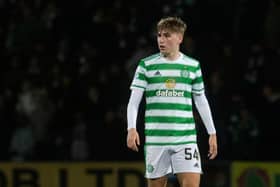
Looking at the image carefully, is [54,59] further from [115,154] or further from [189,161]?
[189,161]

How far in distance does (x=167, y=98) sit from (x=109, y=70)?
5279 millimetres

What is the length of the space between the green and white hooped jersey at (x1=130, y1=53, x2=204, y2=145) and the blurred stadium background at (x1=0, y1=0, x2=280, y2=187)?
316 centimetres

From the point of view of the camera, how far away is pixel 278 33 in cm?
1231

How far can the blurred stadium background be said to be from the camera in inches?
474

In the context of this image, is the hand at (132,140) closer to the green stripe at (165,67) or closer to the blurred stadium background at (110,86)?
the green stripe at (165,67)

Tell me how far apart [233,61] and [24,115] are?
3086mm

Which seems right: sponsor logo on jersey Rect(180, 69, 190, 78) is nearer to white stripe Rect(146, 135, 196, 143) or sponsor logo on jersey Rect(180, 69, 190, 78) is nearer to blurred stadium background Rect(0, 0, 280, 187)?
white stripe Rect(146, 135, 196, 143)

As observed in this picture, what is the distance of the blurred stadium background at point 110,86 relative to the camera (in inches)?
474

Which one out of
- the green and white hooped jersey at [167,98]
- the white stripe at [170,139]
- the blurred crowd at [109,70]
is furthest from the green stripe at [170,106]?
the blurred crowd at [109,70]

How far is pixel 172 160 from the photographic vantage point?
26.8 feet

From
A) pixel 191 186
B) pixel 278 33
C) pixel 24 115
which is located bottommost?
pixel 191 186

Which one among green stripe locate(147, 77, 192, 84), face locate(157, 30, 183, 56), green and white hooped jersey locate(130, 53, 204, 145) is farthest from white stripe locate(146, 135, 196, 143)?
face locate(157, 30, 183, 56)

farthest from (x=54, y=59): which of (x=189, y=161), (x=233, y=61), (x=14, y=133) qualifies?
(x=189, y=161)

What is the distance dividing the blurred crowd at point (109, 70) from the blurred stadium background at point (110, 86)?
0.01m
